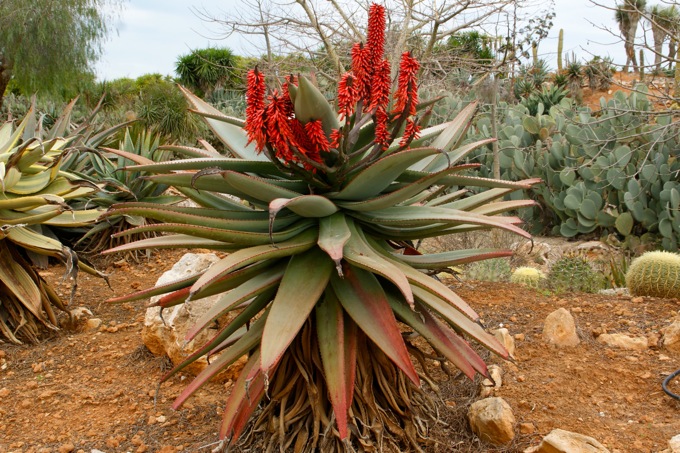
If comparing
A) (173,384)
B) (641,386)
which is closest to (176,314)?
(173,384)

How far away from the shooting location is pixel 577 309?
4262 millimetres

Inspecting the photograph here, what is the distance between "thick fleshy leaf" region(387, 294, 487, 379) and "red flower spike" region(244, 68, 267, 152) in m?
0.78

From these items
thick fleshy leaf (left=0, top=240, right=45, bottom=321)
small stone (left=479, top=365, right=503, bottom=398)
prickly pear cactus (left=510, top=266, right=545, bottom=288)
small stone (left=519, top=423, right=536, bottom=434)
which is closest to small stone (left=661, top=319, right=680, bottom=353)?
small stone (left=479, top=365, right=503, bottom=398)

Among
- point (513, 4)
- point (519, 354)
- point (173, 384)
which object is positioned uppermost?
point (513, 4)

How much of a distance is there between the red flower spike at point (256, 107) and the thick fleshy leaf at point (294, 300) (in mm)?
446

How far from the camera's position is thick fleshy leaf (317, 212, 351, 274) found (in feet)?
6.34

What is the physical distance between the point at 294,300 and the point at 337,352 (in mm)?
237

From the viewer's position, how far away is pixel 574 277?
6.14m

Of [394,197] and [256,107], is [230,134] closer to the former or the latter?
[256,107]

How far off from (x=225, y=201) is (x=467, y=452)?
1415mm

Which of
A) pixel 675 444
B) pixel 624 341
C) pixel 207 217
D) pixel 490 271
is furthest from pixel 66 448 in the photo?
pixel 490 271

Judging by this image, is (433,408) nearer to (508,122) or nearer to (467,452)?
(467,452)

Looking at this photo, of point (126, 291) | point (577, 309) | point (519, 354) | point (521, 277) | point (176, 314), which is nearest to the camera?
point (519, 354)

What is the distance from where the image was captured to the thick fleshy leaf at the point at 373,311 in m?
2.06
